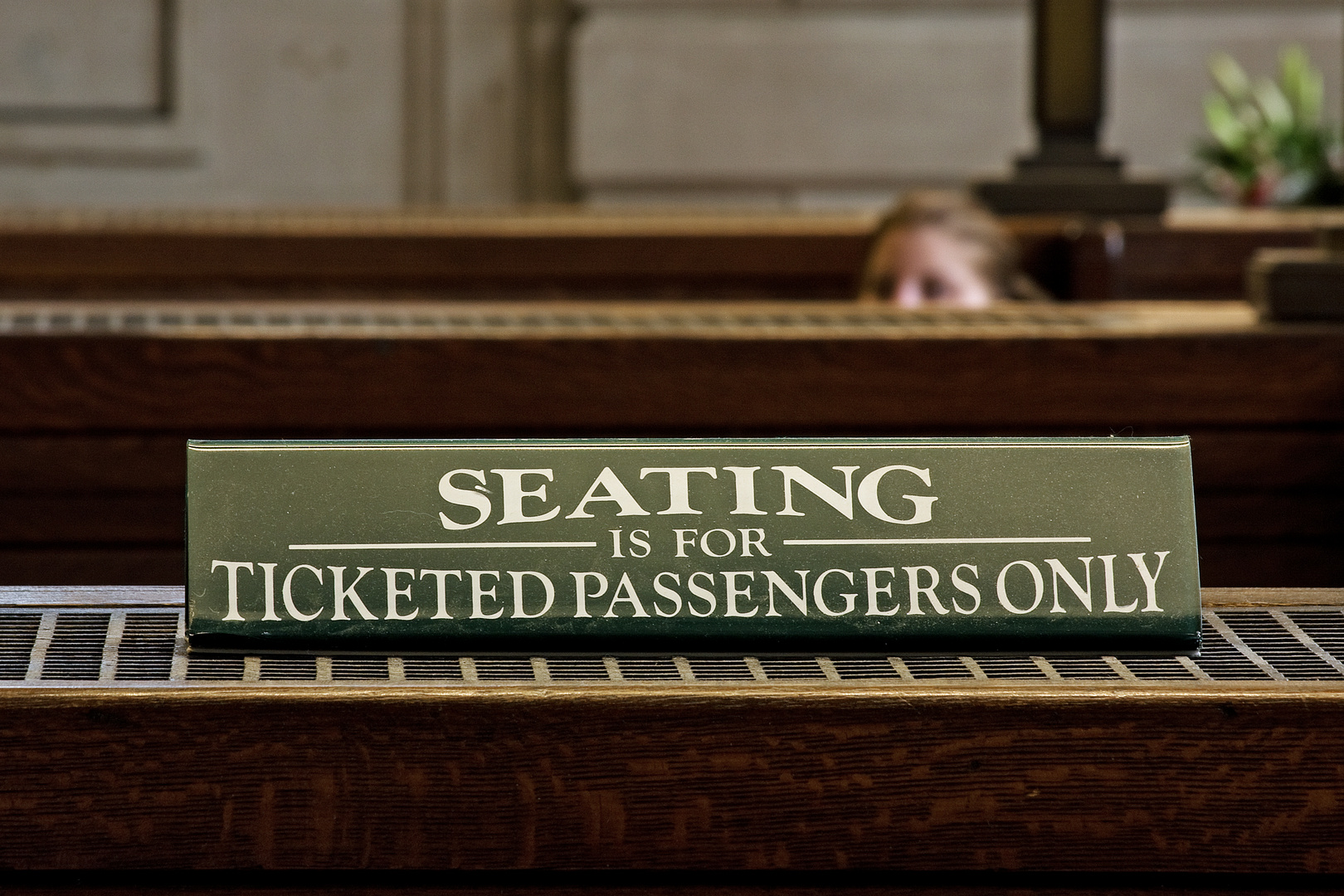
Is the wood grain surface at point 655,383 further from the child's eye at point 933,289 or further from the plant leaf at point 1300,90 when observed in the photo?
the plant leaf at point 1300,90

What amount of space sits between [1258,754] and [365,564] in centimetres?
30

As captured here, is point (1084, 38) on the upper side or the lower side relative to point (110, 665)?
upper

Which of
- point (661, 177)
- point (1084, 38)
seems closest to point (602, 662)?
point (1084, 38)

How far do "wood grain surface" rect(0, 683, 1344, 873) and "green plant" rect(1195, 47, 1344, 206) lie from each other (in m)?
3.20

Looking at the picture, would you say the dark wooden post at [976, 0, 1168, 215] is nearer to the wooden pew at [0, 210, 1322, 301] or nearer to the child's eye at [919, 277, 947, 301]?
the wooden pew at [0, 210, 1322, 301]

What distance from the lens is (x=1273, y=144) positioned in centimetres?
381

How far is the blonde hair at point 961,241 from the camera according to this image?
1780 millimetres

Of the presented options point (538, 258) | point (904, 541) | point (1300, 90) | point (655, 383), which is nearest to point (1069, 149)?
point (538, 258)

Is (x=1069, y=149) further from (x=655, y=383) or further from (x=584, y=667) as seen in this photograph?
(x=584, y=667)

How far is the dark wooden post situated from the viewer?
103 inches

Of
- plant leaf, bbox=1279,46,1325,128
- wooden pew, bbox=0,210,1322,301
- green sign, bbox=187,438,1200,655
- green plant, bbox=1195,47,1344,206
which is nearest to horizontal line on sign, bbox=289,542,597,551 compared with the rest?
green sign, bbox=187,438,1200,655

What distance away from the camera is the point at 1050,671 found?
589 millimetres

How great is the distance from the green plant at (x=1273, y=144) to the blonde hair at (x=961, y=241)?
1926mm

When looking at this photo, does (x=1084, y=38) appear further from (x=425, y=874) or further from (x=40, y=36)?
(x=40, y=36)
